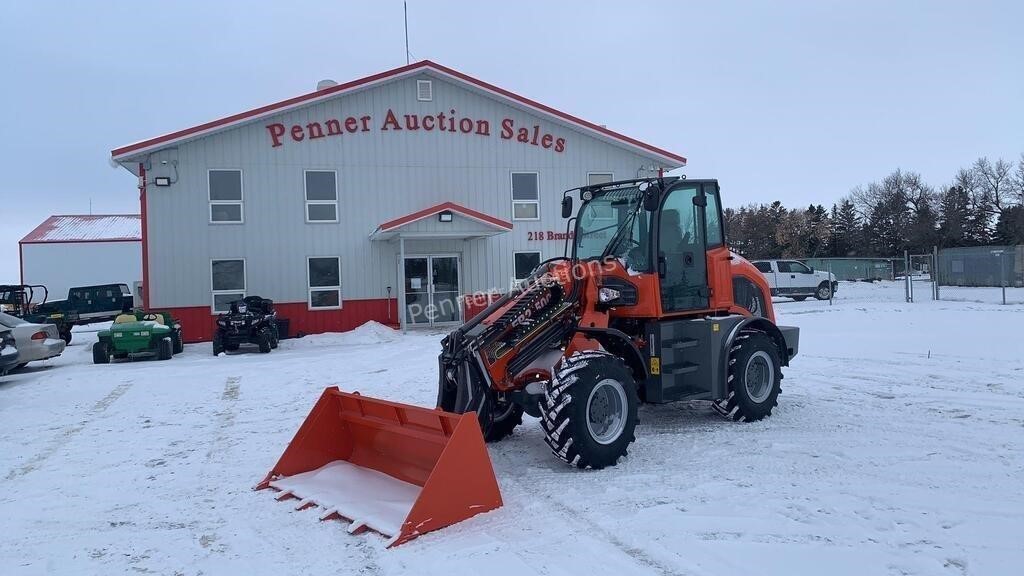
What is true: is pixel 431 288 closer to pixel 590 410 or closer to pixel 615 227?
pixel 615 227

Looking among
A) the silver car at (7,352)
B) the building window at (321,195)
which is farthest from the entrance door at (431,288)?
the silver car at (7,352)

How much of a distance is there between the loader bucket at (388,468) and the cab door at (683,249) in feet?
9.83

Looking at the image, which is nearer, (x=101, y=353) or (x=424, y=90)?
(x=101, y=353)

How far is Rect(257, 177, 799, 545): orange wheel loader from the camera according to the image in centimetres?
573

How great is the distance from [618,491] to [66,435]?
6.80m

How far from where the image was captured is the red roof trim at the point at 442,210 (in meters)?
19.6

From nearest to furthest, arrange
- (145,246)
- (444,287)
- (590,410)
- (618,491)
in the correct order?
(618,491) < (590,410) < (145,246) < (444,287)

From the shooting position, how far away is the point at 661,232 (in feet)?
25.8

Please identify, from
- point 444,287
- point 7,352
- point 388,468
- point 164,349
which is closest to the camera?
point 388,468

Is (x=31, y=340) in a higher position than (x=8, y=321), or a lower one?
lower

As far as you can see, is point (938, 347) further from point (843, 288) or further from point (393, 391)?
point (843, 288)

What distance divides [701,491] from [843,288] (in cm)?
3457

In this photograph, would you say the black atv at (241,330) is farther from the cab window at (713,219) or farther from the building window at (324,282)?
the cab window at (713,219)

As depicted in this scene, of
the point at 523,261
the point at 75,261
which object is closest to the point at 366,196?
the point at 523,261
